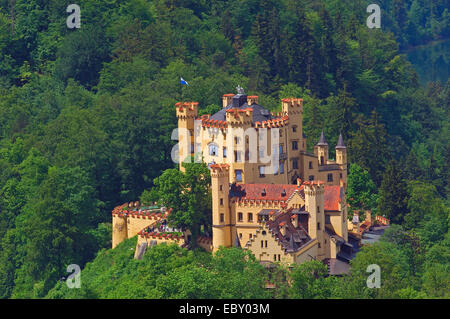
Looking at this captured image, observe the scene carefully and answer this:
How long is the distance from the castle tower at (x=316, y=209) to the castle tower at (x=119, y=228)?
1788cm

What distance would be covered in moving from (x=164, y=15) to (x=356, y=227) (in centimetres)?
6228

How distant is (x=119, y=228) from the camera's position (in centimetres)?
12000

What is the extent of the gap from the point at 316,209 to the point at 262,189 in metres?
5.09

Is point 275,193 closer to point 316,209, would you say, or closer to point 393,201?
point 316,209

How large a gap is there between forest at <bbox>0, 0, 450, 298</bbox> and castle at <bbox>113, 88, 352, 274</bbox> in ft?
7.35

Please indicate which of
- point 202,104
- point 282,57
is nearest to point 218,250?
point 202,104

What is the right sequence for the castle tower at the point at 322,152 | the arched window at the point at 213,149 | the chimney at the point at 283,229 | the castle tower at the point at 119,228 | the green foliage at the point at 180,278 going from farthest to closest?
1. the castle tower at the point at 322,152
2. the castle tower at the point at 119,228
3. the arched window at the point at 213,149
4. the chimney at the point at 283,229
5. the green foliage at the point at 180,278

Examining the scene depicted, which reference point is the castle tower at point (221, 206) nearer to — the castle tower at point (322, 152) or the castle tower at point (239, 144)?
the castle tower at point (239, 144)

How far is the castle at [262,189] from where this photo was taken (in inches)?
4279

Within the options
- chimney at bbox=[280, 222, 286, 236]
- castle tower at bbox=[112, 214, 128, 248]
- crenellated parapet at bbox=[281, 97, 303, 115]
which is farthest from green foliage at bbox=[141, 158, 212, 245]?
crenellated parapet at bbox=[281, 97, 303, 115]

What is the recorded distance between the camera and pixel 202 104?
138375mm

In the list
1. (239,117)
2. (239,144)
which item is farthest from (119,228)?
(239,117)

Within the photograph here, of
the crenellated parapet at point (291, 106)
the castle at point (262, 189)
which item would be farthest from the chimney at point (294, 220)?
the crenellated parapet at point (291, 106)

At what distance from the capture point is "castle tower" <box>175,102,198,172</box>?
120562mm
